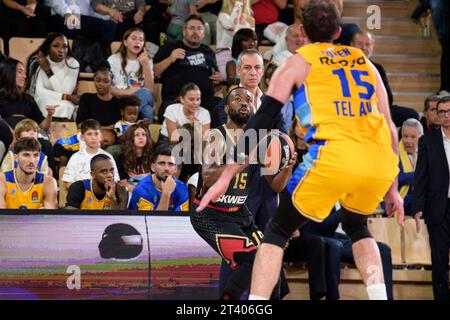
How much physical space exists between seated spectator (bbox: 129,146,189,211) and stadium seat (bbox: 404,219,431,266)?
2320 mm

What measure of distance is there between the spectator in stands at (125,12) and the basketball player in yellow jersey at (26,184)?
3540mm

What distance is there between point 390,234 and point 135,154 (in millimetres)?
2596

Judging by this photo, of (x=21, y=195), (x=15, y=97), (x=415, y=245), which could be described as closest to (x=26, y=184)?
(x=21, y=195)

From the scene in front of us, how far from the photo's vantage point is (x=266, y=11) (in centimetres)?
1106

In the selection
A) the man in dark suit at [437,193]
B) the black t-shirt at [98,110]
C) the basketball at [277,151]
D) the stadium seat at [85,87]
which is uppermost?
the stadium seat at [85,87]

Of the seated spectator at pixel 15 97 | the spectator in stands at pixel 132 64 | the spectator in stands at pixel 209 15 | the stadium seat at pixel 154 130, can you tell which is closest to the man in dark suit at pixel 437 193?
the stadium seat at pixel 154 130

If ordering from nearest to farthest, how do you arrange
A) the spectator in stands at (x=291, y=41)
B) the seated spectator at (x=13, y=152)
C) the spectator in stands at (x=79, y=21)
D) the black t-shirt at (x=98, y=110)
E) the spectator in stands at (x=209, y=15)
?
the seated spectator at (x=13, y=152) < the black t-shirt at (x=98, y=110) < the spectator in stands at (x=291, y=41) < the spectator in stands at (x=79, y=21) < the spectator in stands at (x=209, y=15)

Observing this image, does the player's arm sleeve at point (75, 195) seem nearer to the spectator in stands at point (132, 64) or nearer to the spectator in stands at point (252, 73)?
the spectator in stands at point (252, 73)

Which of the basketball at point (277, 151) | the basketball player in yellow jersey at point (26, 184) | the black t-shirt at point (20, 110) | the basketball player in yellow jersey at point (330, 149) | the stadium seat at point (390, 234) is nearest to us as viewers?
the basketball player in yellow jersey at point (330, 149)

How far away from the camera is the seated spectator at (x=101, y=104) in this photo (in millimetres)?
9375

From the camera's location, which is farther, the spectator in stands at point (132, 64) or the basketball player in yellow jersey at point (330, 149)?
the spectator in stands at point (132, 64)
